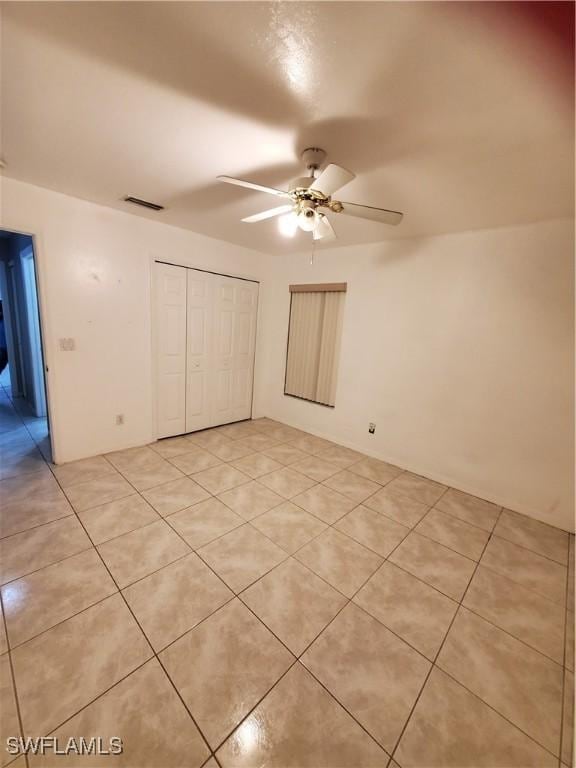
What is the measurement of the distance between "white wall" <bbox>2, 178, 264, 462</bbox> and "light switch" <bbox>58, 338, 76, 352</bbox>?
0.04 meters

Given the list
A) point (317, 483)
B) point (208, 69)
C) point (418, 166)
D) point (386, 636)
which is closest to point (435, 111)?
point (418, 166)

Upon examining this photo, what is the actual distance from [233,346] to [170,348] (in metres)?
0.90

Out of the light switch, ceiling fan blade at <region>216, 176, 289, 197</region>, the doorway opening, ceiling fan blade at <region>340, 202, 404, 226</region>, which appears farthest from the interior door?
ceiling fan blade at <region>340, 202, 404, 226</region>

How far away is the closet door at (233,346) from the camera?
3.93 m

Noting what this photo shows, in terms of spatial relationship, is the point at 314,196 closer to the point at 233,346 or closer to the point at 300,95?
the point at 300,95

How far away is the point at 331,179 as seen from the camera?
1.53 m

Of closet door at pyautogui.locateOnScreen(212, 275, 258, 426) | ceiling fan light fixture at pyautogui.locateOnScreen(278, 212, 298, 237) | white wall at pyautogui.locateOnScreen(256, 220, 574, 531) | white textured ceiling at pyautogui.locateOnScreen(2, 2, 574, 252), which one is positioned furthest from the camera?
closet door at pyautogui.locateOnScreen(212, 275, 258, 426)

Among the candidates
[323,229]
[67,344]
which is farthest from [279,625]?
[67,344]

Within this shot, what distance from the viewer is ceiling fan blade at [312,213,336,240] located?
196cm

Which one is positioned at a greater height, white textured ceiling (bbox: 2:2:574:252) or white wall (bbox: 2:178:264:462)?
white textured ceiling (bbox: 2:2:574:252)

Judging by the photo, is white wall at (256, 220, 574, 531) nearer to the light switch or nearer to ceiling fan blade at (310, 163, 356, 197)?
ceiling fan blade at (310, 163, 356, 197)

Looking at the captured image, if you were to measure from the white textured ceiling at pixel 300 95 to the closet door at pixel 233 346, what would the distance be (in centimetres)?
177

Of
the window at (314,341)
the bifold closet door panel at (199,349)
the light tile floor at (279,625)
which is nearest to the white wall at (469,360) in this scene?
the window at (314,341)

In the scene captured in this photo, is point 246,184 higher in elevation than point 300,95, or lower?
lower
